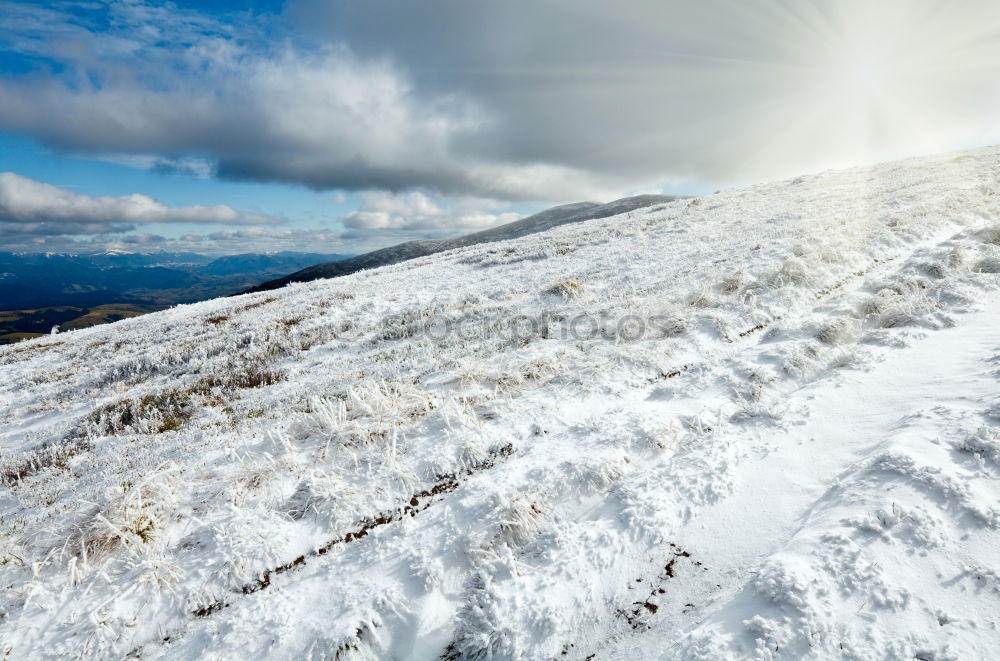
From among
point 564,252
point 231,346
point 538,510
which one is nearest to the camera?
point 538,510

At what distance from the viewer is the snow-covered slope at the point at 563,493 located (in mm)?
3604

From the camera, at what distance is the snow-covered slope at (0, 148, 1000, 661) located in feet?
11.8

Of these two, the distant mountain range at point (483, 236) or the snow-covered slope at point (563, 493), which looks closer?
the snow-covered slope at point (563, 493)

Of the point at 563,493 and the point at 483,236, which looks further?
the point at 483,236

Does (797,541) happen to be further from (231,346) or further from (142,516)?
(231,346)

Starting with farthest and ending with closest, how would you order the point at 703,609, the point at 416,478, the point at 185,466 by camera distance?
1. the point at 185,466
2. the point at 416,478
3. the point at 703,609

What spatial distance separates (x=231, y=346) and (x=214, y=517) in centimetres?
1017

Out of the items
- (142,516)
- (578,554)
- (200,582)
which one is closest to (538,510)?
(578,554)

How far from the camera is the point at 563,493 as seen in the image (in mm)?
5023

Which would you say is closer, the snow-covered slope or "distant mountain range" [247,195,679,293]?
the snow-covered slope

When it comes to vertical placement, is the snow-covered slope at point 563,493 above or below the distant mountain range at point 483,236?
below

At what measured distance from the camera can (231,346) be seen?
13.5 metres

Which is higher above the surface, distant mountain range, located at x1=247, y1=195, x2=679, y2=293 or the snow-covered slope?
distant mountain range, located at x1=247, y1=195, x2=679, y2=293

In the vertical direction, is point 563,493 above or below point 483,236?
below
